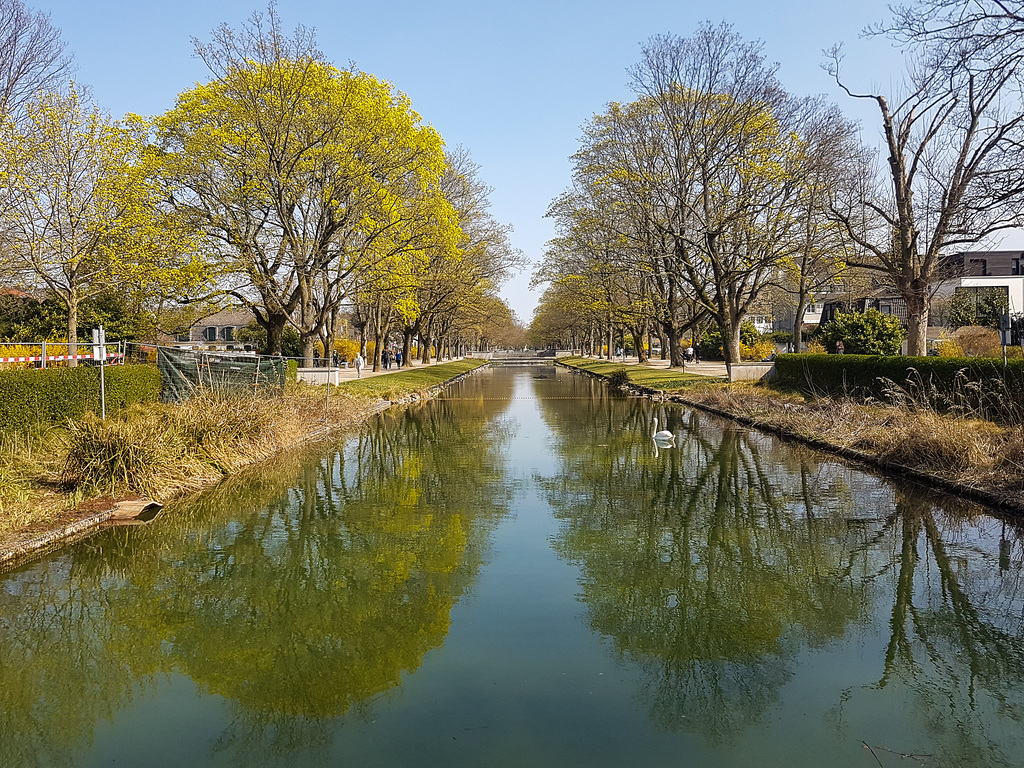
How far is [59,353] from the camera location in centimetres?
2648

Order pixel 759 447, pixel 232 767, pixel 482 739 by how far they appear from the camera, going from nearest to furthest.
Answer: pixel 232 767, pixel 482 739, pixel 759 447

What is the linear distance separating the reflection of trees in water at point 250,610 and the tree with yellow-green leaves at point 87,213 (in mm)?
17501

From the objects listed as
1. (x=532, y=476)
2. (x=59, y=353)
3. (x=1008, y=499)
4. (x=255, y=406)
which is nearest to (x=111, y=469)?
(x=255, y=406)

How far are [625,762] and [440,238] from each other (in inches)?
1121

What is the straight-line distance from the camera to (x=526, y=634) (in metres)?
5.71

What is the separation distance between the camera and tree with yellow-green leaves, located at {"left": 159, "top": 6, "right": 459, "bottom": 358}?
24297 millimetres

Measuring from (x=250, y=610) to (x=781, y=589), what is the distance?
4.56m

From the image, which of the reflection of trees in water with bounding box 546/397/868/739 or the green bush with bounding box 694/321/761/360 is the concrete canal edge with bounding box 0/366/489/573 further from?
the green bush with bounding box 694/321/761/360

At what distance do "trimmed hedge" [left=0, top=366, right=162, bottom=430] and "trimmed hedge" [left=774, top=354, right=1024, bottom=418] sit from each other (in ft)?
51.0

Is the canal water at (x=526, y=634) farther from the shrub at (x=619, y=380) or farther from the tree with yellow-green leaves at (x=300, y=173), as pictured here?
the shrub at (x=619, y=380)

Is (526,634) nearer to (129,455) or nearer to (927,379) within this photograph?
(129,455)

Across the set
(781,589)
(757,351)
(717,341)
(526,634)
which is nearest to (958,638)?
(781,589)

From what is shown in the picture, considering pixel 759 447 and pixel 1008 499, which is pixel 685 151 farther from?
pixel 1008 499

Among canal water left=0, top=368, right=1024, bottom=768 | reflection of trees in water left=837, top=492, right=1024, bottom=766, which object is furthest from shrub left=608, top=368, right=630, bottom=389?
reflection of trees in water left=837, top=492, right=1024, bottom=766
